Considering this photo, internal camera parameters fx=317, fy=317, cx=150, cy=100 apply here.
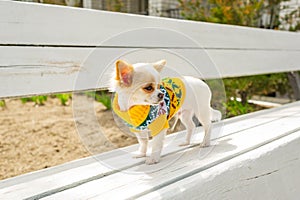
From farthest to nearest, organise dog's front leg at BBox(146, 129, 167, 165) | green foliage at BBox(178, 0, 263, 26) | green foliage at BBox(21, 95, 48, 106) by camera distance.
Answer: green foliage at BBox(178, 0, 263, 26) → green foliage at BBox(21, 95, 48, 106) → dog's front leg at BBox(146, 129, 167, 165)

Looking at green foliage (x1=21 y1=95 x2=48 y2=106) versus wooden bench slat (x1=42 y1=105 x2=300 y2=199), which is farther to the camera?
green foliage (x1=21 y1=95 x2=48 y2=106)

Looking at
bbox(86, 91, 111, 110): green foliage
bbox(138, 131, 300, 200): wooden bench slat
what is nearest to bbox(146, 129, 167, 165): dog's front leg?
bbox(138, 131, 300, 200): wooden bench slat

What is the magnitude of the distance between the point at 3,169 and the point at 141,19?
3.36ft

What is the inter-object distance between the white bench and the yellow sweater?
0.35ft

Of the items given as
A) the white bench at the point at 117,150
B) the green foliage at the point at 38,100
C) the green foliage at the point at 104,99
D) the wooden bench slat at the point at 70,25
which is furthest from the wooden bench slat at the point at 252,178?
the green foliage at the point at 38,100

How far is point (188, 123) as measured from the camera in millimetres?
924

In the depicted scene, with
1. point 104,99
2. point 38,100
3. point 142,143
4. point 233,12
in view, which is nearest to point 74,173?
point 142,143

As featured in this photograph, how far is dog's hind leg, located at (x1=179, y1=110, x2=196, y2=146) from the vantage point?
0.90 m

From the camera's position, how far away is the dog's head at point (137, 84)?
2.09 ft

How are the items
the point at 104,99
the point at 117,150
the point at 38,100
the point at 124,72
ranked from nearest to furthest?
the point at 124,72
the point at 117,150
the point at 104,99
the point at 38,100

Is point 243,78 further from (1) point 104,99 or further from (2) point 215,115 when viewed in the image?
(2) point 215,115

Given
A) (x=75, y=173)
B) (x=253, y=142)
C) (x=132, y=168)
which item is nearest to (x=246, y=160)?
(x=253, y=142)

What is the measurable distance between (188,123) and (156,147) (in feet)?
0.60

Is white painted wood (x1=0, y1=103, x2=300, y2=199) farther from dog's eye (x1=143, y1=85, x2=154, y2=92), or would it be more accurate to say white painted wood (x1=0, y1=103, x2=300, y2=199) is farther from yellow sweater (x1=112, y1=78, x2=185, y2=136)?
dog's eye (x1=143, y1=85, x2=154, y2=92)
